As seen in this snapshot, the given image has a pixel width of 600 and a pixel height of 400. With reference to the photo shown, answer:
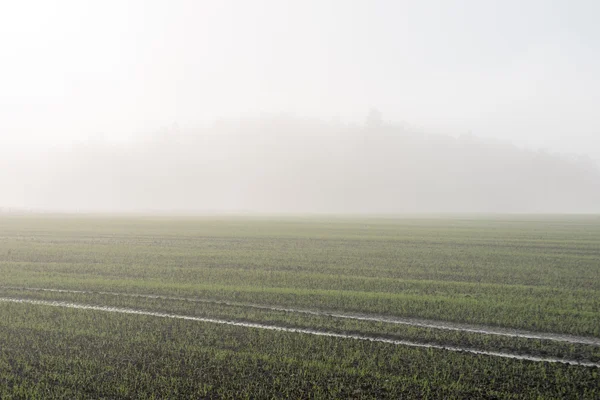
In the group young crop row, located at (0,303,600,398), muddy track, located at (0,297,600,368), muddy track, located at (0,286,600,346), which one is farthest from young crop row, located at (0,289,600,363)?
young crop row, located at (0,303,600,398)

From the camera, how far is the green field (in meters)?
10.6

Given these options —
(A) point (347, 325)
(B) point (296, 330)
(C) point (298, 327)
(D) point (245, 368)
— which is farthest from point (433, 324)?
(D) point (245, 368)

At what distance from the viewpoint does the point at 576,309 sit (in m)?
17.6

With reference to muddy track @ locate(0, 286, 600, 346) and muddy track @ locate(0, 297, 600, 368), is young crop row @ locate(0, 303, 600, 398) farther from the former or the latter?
muddy track @ locate(0, 286, 600, 346)

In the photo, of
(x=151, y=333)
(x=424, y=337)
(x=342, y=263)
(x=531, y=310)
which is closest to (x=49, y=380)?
(x=151, y=333)

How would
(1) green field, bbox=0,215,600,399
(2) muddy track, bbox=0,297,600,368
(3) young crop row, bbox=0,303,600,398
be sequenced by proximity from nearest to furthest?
1. (3) young crop row, bbox=0,303,600,398
2. (1) green field, bbox=0,215,600,399
3. (2) muddy track, bbox=0,297,600,368

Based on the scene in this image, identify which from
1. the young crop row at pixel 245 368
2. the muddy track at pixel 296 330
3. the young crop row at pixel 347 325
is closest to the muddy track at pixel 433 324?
the young crop row at pixel 347 325

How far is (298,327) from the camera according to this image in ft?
49.5

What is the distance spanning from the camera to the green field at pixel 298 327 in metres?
10.6

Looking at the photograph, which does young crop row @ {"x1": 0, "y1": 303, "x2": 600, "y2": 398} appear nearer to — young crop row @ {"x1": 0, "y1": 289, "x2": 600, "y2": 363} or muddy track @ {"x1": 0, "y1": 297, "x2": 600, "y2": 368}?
muddy track @ {"x1": 0, "y1": 297, "x2": 600, "y2": 368}

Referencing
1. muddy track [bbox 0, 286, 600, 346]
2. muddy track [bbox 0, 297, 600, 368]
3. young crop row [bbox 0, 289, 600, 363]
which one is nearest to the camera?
muddy track [bbox 0, 297, 600, 368]

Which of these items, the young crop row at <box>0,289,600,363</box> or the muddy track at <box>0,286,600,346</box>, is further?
the muddy track at <box>0,286,600,346</box>

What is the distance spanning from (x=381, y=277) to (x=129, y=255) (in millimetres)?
17544

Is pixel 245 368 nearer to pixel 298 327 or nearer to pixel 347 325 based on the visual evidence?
pixel 298 327
